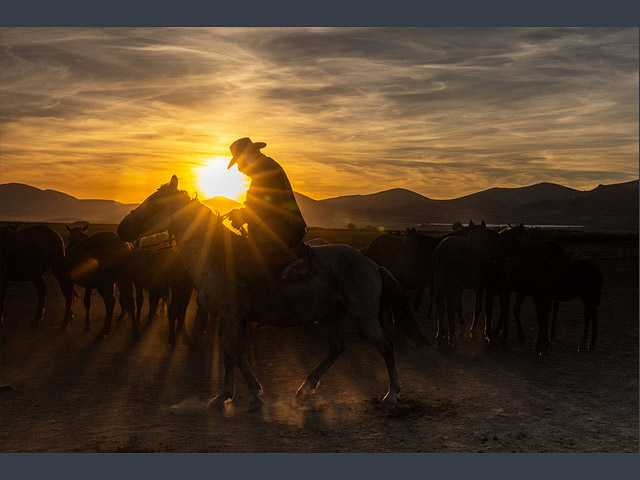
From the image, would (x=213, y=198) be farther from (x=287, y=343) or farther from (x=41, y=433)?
(x=287, y=343)

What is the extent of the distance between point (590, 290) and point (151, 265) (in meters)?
9.70

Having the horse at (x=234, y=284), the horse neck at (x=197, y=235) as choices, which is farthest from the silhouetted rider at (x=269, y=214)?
the horse neck at (x=197, y=235)

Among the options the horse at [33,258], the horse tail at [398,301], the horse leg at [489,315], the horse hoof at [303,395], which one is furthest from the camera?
the horse at [33,258]

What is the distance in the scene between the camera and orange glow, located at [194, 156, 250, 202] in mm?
7098

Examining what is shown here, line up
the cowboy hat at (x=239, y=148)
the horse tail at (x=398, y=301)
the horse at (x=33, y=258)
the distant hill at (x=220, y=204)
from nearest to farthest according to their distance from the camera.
→ 1. the cowboy hat at (x=239, y=148)
2. the distant hill at (x=220, y=204)
3. the horse tail at (x=398, y=301)
4. the horse at (x=33, y=258)

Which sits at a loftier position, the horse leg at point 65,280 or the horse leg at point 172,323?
the horse leg at point 65,280

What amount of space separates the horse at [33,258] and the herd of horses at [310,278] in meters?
0.02

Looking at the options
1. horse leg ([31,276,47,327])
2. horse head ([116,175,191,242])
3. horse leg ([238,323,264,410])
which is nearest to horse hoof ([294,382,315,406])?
horse leg ([238,323,264,410])

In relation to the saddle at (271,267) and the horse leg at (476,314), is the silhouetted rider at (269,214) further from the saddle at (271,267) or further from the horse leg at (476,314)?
the horse leg at (476,314)

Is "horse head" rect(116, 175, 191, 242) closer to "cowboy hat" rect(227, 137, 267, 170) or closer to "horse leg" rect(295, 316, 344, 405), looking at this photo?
"cowboy hat" rect(227, 137, 267, 170)

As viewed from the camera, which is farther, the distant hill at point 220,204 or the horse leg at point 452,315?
the horse leg at point 452,315

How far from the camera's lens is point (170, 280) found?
1119 cm

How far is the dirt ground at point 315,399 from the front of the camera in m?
6.11

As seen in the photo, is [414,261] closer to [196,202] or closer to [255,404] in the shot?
[255,404]
